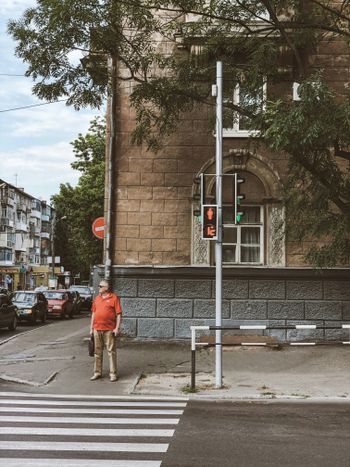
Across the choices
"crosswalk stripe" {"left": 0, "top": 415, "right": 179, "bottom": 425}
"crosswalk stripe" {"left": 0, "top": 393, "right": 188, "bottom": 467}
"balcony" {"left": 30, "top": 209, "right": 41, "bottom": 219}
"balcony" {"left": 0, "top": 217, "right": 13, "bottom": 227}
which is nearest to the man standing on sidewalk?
"crosswalk stripe" {"left": 0, "top": 393, "right": 188, "bottom": 467}

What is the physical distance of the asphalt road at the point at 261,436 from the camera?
5980 mm

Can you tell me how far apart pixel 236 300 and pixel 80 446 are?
33.1ft

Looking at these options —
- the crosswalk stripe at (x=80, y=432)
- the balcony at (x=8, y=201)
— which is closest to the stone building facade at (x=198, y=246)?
the crosswalk stripe at (x=80, y=432)

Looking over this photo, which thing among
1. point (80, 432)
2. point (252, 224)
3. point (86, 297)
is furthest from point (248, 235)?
point (86, 297)

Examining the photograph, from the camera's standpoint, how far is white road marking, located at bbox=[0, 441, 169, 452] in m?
6.36

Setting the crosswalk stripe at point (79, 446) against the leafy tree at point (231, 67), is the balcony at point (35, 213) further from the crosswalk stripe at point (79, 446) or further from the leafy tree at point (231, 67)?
the crosswalk stripe at point (79, 446)

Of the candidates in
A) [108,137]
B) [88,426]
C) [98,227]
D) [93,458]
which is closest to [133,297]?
[98,227]

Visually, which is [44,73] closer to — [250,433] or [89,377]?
[89,377]

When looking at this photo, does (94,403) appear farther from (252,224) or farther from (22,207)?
(22,207)

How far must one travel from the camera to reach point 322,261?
529 inches

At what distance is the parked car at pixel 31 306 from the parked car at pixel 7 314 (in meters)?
2.90

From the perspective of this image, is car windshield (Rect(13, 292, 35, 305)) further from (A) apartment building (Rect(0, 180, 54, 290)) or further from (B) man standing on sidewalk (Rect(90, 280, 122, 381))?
(A) apartment building (Rect(0, 180, 54, 290))

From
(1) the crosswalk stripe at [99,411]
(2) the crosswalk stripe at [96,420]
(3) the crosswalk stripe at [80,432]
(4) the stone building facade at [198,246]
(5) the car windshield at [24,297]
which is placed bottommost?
(1) the crosswalk stripe at [99,411]

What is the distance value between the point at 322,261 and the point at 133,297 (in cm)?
537
